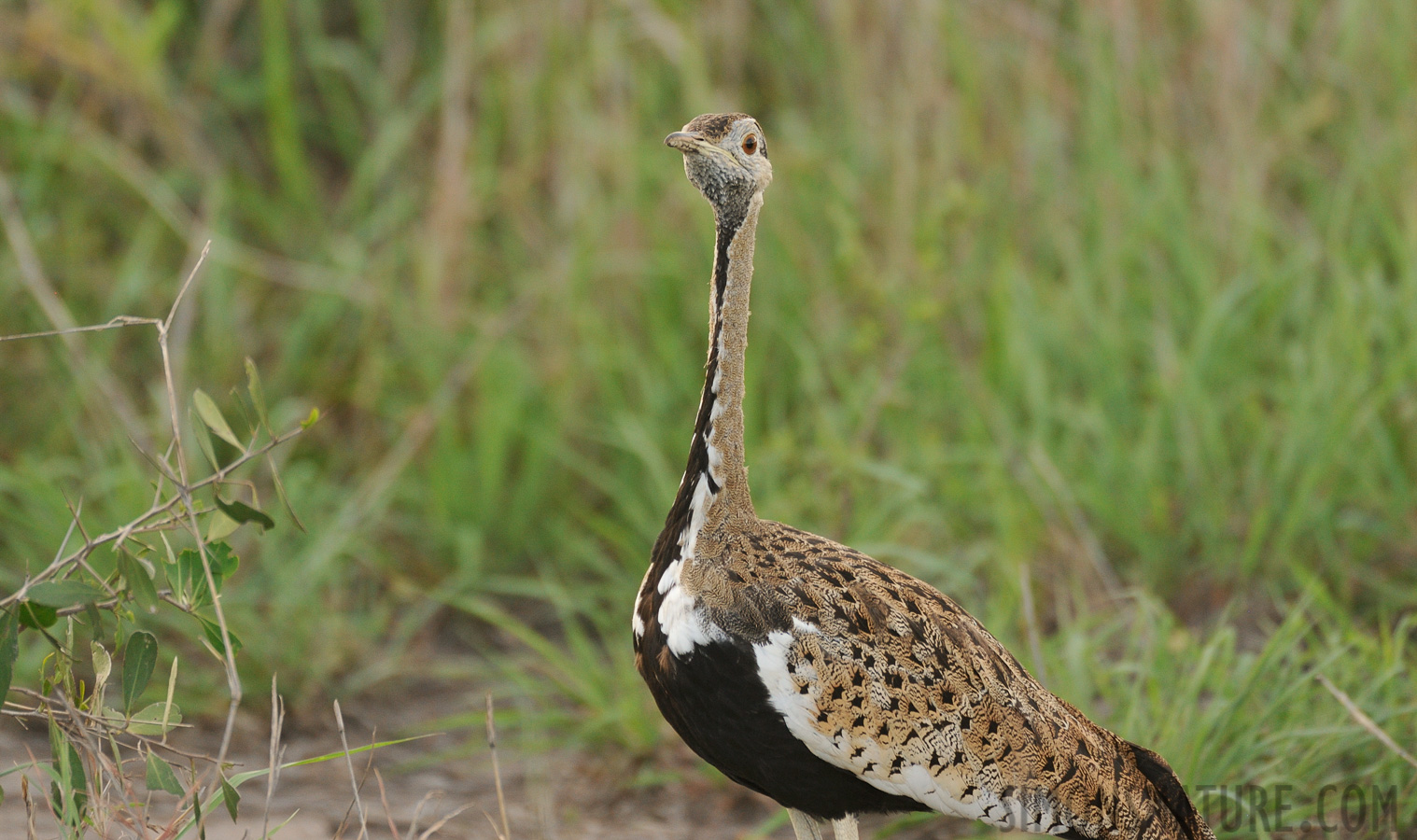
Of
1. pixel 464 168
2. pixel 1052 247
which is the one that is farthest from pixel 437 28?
pixel 1052 247

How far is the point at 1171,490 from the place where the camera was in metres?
4.49

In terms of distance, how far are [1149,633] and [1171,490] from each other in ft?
3.50

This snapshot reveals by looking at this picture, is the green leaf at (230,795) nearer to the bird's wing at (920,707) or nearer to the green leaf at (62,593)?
the green leaf at (62,593)

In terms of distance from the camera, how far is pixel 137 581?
91.4 inches

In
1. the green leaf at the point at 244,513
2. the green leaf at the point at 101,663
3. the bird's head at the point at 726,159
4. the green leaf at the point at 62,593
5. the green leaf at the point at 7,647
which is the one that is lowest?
the green leaf at the point at 101,663

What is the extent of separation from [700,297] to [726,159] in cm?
261

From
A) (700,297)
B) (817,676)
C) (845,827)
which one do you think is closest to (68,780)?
(817,676)

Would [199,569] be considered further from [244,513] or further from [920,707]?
[920,707]

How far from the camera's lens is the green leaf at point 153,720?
2439mm

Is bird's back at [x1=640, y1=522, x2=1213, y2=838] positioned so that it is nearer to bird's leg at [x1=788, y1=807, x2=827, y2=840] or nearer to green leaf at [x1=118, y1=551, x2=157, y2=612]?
bird's leg at [x1=788, y1=807, x2=827, y2=840]

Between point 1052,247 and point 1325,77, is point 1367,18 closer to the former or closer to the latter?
point 1325,77

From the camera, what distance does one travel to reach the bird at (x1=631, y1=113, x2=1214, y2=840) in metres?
2.55

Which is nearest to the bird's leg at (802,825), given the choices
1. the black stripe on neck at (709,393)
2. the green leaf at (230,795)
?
the black stripe on neck at (709,393)

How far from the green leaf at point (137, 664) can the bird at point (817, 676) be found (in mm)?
886
